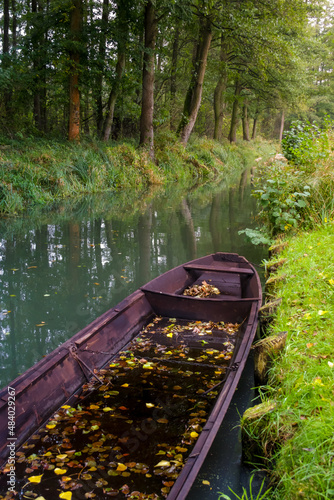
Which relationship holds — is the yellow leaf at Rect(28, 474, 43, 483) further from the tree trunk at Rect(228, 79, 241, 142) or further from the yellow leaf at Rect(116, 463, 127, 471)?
the tree trunk at Rect(228, 79, 241, 142)

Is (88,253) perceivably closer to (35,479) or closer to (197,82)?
(35,479)

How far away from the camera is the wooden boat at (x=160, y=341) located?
2.77m

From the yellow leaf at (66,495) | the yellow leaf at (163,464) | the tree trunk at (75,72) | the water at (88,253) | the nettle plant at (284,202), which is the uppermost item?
the tree trunk at (75,72)

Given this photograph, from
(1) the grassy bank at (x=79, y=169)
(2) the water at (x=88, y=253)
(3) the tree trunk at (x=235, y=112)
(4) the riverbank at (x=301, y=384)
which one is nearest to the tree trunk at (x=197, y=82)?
(1) the grassy bank at (x=79, y=169)

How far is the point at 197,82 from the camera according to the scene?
20703 millimetres

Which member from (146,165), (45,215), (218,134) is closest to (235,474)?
(45,215)

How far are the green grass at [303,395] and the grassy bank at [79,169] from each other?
9.15 metres

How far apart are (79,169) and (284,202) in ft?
29.6

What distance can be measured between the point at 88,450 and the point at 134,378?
1011 mm

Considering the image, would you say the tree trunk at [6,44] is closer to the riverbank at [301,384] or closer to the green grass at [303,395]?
the riverbank at [301,384]

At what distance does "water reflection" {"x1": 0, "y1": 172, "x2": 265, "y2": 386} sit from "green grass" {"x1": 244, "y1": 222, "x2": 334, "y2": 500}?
101 inches

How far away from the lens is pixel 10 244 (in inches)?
349

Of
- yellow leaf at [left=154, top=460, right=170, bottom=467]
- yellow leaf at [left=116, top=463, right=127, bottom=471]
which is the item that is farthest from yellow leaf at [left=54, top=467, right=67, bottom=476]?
yellow leaf at [left=154, top=460, right=170, bottom=467]

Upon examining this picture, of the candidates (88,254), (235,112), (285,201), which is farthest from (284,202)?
(235,112)
